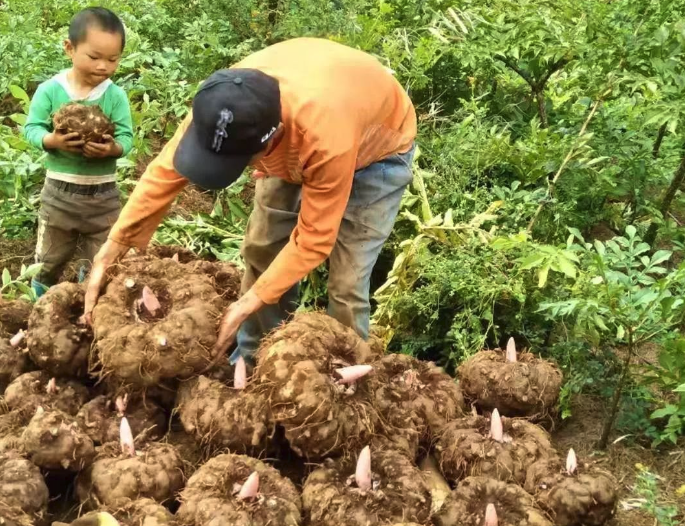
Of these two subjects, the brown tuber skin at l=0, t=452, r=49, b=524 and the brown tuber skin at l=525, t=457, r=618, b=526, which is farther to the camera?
the brown tuber skin at l=525, t=457, r=618, b=526

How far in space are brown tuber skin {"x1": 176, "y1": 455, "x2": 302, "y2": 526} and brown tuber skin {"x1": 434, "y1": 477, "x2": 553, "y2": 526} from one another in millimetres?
534

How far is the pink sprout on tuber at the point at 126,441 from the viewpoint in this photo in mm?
2658

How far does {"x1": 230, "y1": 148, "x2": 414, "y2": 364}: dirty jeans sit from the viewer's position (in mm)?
3256

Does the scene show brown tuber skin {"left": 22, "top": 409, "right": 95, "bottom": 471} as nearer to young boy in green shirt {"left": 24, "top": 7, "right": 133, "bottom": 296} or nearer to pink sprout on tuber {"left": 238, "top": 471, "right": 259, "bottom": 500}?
pink sprout on tuber {"left": 238, "top": 471, "right": 259, "bottom": 500}

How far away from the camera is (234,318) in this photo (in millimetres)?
2828

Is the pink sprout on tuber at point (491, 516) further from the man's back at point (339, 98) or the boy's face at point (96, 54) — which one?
the boy's face at point (96, 54)

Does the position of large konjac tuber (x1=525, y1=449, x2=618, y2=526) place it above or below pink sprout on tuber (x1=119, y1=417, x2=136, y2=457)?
below

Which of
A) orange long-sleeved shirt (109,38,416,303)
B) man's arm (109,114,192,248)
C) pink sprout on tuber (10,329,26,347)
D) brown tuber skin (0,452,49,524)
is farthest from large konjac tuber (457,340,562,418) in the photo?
pink sprout on tuber (10,329,26,347)

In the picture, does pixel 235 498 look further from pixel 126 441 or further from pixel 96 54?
pixel 96 54

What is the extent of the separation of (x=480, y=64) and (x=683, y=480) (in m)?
3.27

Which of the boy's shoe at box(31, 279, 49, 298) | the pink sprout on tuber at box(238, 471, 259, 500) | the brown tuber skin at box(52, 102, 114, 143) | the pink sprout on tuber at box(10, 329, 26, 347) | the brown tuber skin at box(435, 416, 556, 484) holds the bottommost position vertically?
the boy's shoe at box(31, 279, 49, 298)

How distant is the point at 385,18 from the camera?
262 inches

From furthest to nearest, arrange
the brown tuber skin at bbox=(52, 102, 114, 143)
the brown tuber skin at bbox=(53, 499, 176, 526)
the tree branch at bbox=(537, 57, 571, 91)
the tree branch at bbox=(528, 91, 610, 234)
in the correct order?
the tree branch at bbox=(537, 57, 571, 91), the tree branch at bbox=(528, 91, 610, 234), the brown tuber skin at bbox=(52, 102, 114, 143), the brown tuber skin at bbox=(53, 499, 176, 526)

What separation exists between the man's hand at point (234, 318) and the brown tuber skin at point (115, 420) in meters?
0.34
